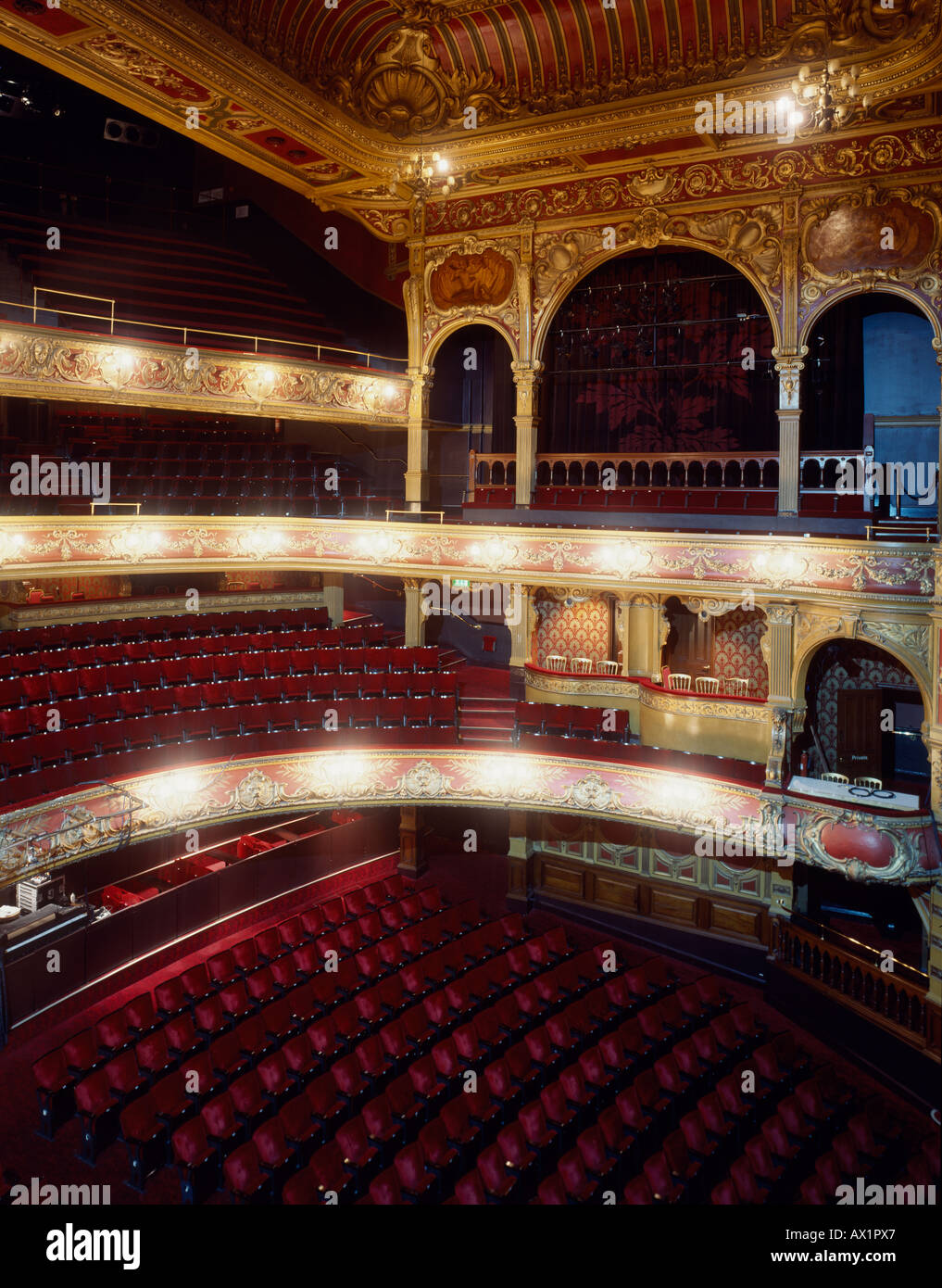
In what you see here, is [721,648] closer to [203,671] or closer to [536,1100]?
[536,1100]

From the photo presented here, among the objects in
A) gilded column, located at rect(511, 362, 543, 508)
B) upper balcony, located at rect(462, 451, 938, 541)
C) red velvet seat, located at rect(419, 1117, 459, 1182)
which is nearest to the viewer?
red velvet seat, located at rect(419, 1117, 459, 1182)

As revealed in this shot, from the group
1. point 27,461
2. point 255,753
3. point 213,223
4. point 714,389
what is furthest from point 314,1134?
point 213,223

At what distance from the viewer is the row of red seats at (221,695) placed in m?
8.10

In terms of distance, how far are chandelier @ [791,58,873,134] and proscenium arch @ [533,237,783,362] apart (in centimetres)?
173

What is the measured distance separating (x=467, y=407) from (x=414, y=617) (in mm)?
2851

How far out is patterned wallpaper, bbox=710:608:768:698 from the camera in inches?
403

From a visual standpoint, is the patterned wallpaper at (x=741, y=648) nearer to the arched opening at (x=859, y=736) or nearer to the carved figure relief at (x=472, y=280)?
the arched opening at (x=859, y=736)

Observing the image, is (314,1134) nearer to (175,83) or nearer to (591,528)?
(591,528)

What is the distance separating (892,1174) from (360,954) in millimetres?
4685

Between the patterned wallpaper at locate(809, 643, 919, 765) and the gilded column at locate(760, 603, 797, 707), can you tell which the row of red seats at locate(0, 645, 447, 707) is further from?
A: the patterned wallpaper at locate(809, 643, 919, 765)

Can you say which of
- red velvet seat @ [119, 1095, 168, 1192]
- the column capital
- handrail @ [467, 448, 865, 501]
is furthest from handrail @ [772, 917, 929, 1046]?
red velvet seat @ [119, 1095, 168, 1192]

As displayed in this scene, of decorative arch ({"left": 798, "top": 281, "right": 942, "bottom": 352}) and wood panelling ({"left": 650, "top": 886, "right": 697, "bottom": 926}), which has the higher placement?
decorative arch ({"left": 798, "top": 281, "right": 942, "bottom": 352})

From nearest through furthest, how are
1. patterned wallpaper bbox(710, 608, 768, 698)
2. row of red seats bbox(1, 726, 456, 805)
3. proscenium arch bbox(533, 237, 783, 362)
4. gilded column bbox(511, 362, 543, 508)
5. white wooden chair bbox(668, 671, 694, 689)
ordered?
row of red seats bbox(1, 726, 456, 805), proscenium arch bbox(533, 237, 783, 362), patterned wallpaper bbox(710, 608, 768, 698), white wooden chair bbox(668, 671, 694, 689), gilded column bbox(511, 362, 543, 508)

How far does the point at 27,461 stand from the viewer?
9.00m
